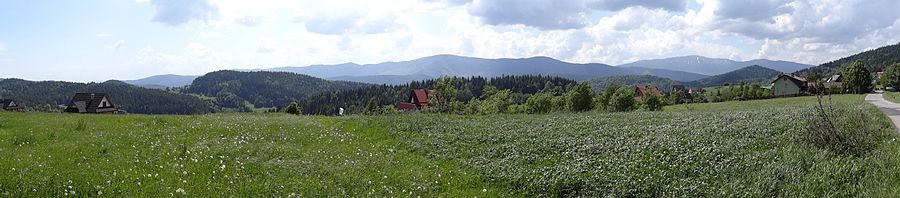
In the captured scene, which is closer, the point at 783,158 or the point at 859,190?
the point at 859,190

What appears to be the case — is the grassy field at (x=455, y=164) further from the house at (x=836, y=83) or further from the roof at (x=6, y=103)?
the roof at (x=6, y=103)

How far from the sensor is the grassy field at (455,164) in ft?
32.1

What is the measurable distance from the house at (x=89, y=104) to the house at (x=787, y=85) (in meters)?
130

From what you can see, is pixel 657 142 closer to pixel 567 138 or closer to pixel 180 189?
pixel 567 138

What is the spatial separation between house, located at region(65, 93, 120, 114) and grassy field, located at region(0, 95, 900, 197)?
80.6 m

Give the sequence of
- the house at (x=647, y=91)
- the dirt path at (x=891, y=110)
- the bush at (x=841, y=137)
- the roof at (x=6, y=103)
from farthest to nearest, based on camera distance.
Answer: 1. the roof at (x=6, y=103)
2. the house at (x=647, y=91)
3. the dirt path at (x=891, y=110)
4. the bush at (x=841, y=137)

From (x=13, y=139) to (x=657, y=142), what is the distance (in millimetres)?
19396

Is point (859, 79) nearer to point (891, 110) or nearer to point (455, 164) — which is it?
point (891, 110)

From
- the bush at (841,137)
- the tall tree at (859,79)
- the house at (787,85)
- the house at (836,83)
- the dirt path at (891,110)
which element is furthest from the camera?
the house at (787,85)

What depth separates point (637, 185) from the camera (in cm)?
1054

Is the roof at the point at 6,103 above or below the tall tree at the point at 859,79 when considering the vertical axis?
below

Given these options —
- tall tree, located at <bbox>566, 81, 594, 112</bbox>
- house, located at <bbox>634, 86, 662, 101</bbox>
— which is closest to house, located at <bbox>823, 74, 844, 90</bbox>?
house, located at <bbox>634, 86, 662, 101</bbox>

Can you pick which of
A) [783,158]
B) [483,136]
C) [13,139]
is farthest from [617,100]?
[13,139]

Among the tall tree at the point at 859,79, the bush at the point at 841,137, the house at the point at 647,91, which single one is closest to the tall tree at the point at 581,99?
the house at the point at 647,91
